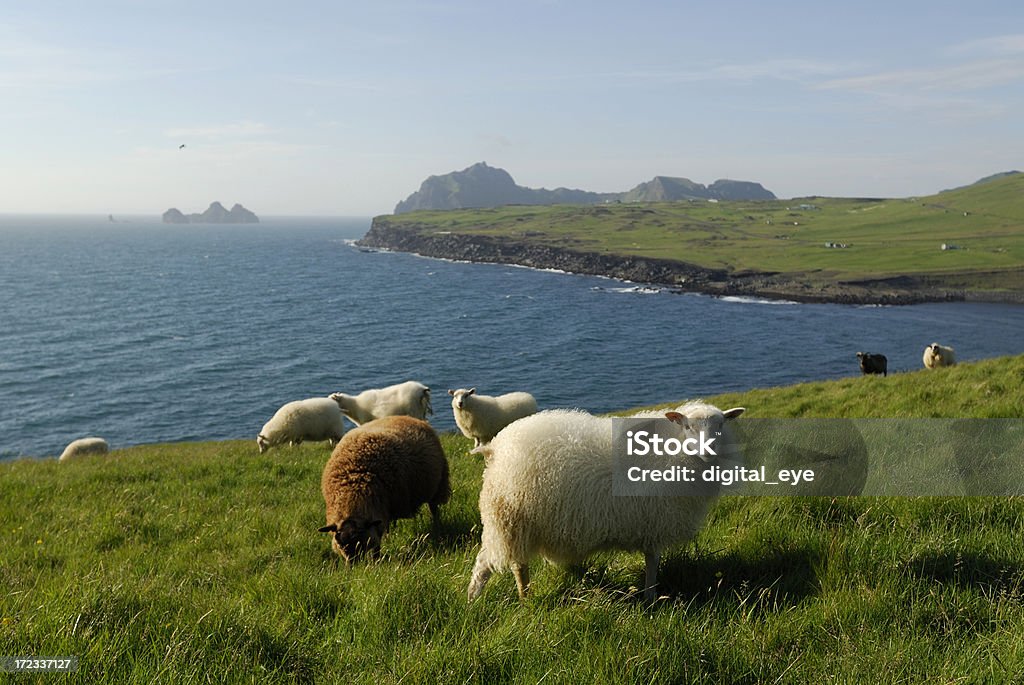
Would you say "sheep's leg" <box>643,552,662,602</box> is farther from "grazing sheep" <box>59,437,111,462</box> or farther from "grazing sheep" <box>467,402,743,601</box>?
"grazing sheep" <box>59,437,111,462</box>

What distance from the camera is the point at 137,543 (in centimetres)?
768

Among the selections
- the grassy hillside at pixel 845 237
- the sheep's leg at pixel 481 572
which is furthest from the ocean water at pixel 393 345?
the sheep's leg at pixel 481 572

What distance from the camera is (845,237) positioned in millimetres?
148250

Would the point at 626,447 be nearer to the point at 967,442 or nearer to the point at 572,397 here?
the point at 967,442

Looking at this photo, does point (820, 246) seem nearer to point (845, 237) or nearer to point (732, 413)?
point (845, 237)

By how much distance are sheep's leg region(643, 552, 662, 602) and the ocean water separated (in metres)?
35.9

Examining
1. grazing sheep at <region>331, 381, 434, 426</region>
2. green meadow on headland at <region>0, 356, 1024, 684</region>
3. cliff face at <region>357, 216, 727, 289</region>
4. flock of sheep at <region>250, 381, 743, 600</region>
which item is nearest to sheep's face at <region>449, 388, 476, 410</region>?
grazing sheep at <region>331, 381, 434, 426</region>

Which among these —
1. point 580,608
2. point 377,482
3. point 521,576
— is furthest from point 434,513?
point 580,608

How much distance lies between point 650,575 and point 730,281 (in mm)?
108958

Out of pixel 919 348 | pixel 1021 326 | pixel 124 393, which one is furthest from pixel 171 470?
pixel 1021 326

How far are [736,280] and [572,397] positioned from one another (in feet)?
232

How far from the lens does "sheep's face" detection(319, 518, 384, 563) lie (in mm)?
7062

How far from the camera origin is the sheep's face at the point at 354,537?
706cm

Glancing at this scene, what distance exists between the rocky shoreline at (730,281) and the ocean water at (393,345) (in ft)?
18.0
